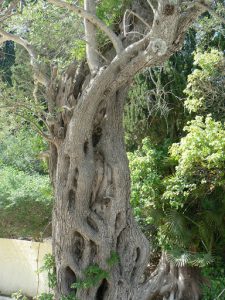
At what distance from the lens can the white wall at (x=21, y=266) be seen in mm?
12234

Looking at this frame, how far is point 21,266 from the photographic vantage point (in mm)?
12789

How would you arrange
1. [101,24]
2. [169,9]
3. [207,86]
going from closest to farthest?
1. [169,9]
2. [101,24]
3. [207,86]

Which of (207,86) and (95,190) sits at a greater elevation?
(207,86)

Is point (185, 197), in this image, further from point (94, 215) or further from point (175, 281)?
point (94, 215)

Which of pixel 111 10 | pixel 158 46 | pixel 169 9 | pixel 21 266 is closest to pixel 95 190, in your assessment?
pixel 158 46

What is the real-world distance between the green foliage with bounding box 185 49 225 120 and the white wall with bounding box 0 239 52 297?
4751 mm

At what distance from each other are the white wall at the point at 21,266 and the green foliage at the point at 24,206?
13.8 inches

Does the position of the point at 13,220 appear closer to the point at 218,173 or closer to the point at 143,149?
the point at 143,149

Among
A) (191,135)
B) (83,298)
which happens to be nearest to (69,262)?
(83,298)

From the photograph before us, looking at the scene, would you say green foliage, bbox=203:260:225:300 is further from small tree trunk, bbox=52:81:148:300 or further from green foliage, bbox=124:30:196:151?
green foliage, bbox=124:30:196:151

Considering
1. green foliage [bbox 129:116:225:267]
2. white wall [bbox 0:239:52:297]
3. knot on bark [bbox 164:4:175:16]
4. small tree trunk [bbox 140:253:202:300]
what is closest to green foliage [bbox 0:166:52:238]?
white wall [bbox 0:239:52:297]

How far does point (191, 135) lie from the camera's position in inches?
366

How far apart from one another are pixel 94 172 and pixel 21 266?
6123mm

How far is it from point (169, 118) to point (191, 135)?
275 cm
